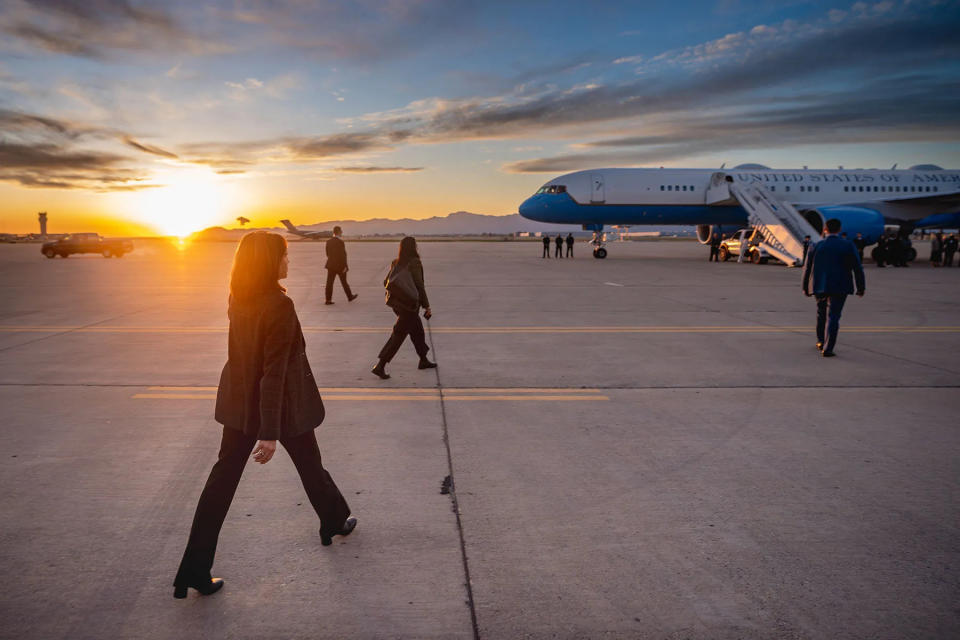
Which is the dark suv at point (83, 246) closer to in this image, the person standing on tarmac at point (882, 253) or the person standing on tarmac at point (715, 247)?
the person standing on tarmac at point (715, 247)

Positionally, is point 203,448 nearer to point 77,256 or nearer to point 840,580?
point 840,580

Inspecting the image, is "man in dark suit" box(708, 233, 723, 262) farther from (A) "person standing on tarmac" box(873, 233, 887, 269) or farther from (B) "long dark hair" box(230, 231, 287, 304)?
(B) "long dark hair" box(230, 231, 287, 304)

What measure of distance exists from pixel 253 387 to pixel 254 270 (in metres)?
0.61

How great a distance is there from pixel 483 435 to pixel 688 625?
2894 mm

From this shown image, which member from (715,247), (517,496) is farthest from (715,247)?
(517,496)

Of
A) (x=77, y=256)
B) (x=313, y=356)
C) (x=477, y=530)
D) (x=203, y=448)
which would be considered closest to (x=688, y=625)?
(x=477, y=530)

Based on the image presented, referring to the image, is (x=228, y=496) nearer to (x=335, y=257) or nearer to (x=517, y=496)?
(x=517, y=496)

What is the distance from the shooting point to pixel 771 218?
2897 centimetres

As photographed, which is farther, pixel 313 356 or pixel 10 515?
pixel 313 356

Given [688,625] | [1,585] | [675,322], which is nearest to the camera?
[688,625]

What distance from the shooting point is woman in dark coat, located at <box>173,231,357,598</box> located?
328 cm

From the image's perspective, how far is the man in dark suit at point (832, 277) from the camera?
9.09 meters

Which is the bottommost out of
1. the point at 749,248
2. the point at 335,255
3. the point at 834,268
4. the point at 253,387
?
the point at 253,387

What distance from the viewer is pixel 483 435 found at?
570 centimetres
